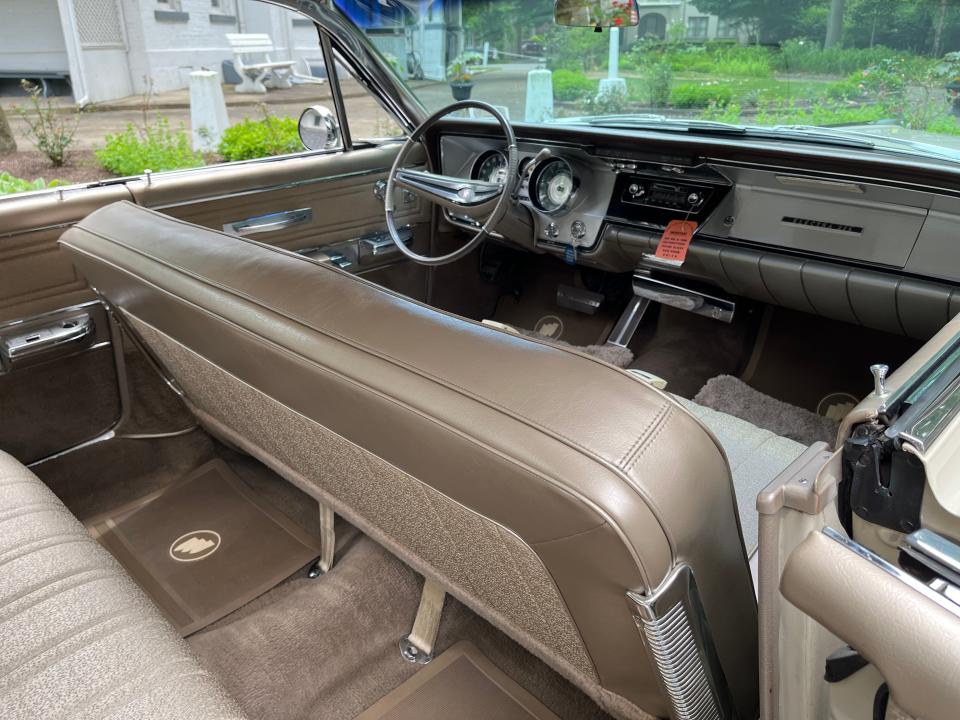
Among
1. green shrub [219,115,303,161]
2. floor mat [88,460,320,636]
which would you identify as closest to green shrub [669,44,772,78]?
green shrub [219,115,303,161]

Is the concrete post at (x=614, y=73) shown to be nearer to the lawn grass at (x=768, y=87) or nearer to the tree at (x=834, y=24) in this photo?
the lawn grass at (x=768, y=87)

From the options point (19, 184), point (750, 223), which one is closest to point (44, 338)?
point (19, 184)

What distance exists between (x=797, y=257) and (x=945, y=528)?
156 cm

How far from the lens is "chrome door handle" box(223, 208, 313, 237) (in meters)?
2.33

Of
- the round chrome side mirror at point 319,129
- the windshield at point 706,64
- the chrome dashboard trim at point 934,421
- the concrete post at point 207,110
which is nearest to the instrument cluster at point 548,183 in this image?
the windshield at point 706,64

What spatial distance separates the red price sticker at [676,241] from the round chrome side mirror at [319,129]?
124cm

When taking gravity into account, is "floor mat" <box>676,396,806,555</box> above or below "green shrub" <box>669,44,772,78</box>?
below

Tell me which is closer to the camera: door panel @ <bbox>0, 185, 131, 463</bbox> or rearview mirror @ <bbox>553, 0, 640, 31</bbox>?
door panel @ <bbox>0, 185, 131, 463</bbox>

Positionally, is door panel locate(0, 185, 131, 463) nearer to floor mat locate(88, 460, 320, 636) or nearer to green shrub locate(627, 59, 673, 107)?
floor mat locate(88, 460, 320, 636)

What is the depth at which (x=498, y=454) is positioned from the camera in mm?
722

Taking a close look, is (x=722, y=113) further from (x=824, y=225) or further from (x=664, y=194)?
(x=824, y=225)

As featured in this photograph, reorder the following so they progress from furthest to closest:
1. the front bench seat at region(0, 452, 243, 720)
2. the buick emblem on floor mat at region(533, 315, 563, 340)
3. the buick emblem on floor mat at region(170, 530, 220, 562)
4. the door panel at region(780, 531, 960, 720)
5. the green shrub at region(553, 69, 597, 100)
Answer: the buick emblem on floor mat at region(533, 315, 563, 340)
the green shrub at region(553, 69, 597, 100)
the buick emblem on floor mat at region(170, 530, 220, 562)
the front bench seat at region(0, 452, 243, 720)
the door panel at region(780, 531, 960, 720)

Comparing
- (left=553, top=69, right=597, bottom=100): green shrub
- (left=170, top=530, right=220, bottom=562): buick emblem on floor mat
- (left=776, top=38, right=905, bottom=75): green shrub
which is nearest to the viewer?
(left=776, top=38, right=905, bottom=75): green shrub

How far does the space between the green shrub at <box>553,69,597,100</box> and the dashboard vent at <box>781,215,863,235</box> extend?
81 centimetres
